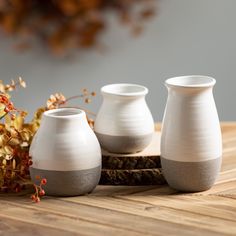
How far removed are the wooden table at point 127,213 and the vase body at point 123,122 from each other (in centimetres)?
10

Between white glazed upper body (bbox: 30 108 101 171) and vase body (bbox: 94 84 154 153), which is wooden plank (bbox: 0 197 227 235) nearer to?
white glazed upper body (bbox: 30 108 101 171)

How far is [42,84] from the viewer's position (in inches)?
140

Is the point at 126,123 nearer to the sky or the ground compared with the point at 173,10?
nearer to the ground

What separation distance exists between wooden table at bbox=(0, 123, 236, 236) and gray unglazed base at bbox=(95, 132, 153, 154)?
93mm

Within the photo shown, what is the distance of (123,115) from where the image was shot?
1392 mm

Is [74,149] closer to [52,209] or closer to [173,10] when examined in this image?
[52,209]

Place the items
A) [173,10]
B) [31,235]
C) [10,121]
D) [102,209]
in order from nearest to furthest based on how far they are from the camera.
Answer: [31,235]
[102,209]
[10,121]
[173,10]

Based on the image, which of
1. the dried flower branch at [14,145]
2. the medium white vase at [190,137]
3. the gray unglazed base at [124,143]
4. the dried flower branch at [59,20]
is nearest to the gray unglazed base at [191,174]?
the medium white vase at [190,137]

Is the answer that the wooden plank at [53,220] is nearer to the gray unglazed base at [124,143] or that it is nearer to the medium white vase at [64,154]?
the medium white vase at [64,154]

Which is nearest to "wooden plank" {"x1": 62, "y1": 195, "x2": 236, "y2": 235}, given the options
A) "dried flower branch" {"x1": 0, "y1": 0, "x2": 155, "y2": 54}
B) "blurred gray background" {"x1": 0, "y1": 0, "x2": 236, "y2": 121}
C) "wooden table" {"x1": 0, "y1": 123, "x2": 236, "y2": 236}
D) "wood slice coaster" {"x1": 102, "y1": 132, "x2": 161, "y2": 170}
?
"wooden table" {"x1": 0, "y1": 123, "x2": 236, "y2": 236}

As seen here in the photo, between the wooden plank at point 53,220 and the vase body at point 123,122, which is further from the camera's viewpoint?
the vase body at point 123,122

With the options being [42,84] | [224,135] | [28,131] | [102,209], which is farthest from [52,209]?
[42,84]

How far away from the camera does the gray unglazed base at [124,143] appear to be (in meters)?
1.40

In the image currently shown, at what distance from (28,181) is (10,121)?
13cm
